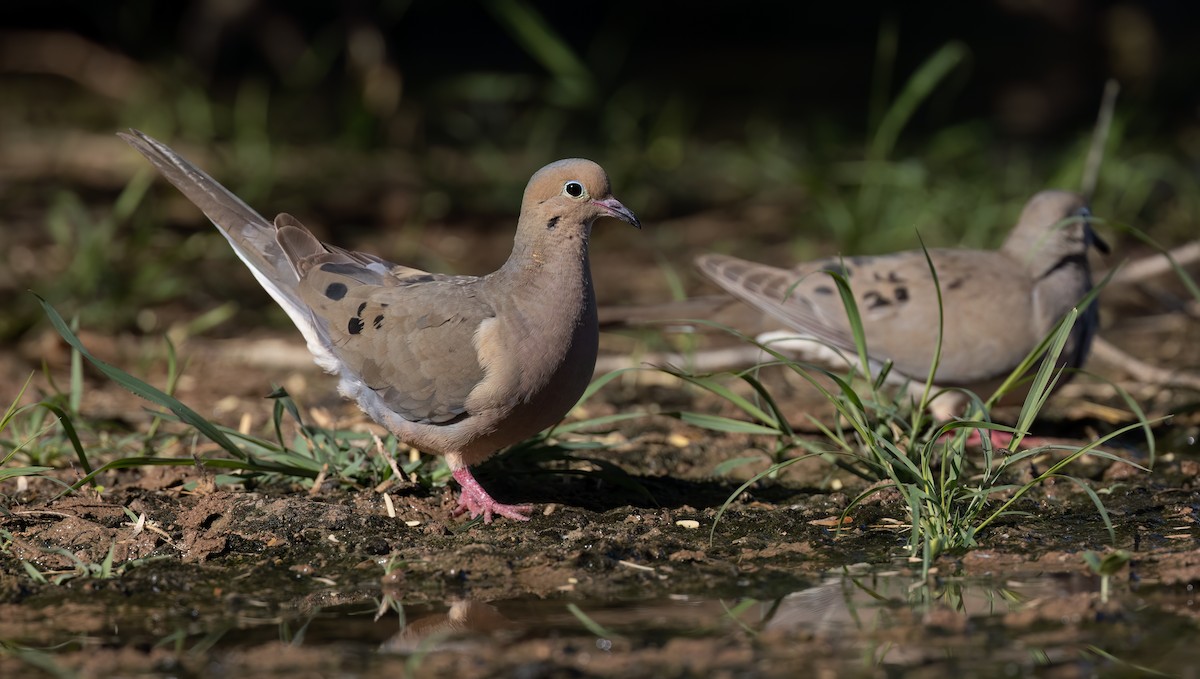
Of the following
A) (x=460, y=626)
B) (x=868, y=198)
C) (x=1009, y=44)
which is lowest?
(x=460, y=626)

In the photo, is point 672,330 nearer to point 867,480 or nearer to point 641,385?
point 641,385

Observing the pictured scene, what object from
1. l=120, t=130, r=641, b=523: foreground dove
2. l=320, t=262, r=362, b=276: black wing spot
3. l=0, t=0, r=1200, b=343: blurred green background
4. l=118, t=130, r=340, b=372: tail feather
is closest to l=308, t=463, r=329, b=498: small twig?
l=120, t=130, r=641, b=523: foreground dove

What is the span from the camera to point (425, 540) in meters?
3.90

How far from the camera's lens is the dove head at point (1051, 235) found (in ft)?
17.6

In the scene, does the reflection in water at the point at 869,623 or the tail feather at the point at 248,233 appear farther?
the tail feather at the point at 248,233

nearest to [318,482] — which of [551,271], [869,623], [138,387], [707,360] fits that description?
[138,387]

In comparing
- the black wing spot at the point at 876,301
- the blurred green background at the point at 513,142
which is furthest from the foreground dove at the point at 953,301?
the blurred green background at the point at 513,142

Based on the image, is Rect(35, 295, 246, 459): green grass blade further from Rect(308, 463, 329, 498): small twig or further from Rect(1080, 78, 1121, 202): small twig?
Rect(1080, 78, 1121, 202): small twig

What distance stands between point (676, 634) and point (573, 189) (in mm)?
1503

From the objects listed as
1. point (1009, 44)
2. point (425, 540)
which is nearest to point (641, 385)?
point (425, 540)

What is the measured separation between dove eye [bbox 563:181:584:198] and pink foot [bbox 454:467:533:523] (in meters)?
0.88

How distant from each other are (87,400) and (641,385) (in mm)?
2284

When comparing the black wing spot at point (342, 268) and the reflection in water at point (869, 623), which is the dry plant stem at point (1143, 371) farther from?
the black wing spot at point (342, 268)

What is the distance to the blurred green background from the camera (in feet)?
23.6
